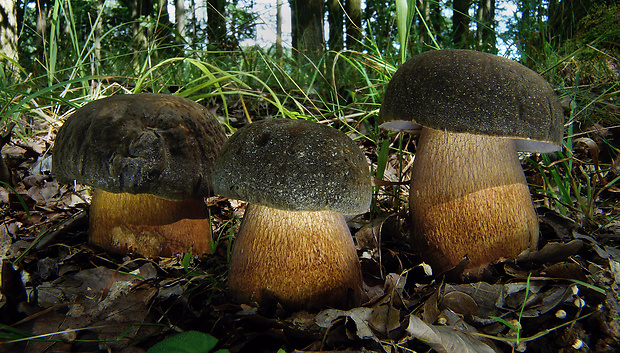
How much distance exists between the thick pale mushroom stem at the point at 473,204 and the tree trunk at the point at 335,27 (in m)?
3.72

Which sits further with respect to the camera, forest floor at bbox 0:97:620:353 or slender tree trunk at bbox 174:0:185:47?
slender tree trunk at bbox 174:0:185:47

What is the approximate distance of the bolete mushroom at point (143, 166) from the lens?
1695mm

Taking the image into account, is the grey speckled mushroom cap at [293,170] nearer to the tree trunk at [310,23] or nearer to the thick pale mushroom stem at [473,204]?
the thick pale mushroom stem at [473,204]

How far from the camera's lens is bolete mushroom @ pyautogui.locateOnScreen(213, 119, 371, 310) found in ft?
4.43

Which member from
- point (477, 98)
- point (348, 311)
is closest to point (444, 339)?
point (348, 311)

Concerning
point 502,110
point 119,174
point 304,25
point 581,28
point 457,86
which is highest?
point 304,25

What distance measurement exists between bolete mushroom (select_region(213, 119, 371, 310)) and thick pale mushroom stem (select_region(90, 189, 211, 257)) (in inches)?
23.1

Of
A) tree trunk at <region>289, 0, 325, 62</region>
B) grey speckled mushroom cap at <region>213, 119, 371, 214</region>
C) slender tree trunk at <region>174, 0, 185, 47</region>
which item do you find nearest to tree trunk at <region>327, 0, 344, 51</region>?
tree trunk at <region>289, 0, 325, 62</region>

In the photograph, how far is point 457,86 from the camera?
151 centimetres

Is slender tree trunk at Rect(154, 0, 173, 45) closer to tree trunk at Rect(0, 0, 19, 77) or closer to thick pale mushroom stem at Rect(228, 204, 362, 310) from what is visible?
tree trunk at Rect(0, 0, 19, 77)

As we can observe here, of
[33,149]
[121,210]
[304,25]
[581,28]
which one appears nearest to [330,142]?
[121,210]

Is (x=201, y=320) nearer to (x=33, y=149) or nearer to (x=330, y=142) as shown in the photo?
(x=330, y=142)

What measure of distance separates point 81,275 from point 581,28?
541 cm

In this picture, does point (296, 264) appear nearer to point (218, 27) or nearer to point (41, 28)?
point (218, 27)
